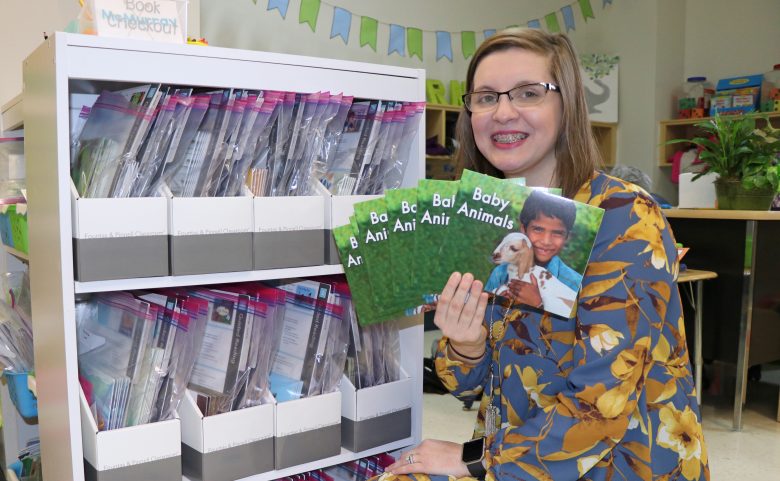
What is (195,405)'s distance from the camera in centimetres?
124

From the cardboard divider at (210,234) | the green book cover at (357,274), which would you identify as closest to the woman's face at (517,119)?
the green book cover at (357,274)

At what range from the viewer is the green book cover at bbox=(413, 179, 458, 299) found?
3.50 ft

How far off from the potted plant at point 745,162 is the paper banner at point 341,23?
323 centimetres

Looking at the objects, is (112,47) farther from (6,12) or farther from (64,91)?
(6,12)

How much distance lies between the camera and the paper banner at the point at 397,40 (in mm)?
5734

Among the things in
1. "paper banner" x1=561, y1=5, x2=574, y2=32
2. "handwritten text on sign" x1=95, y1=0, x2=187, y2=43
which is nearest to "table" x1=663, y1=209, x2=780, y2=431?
"handwritten text on sign" x1=95, y1=0, x2=187, y2=43

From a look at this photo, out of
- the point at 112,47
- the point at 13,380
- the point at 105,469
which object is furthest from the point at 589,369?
the point at 13,380

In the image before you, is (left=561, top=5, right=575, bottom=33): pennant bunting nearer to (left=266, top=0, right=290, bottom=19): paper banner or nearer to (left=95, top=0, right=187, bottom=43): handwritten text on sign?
(left=266, top=0, right=290, bottom=19): paper banner

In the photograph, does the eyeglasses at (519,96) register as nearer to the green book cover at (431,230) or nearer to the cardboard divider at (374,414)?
the green book cover at (431,230)

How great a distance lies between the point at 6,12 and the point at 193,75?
5.05 feet

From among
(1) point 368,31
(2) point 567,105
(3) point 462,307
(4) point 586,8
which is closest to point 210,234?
(3) point 462,307

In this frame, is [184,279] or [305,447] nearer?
[184,279]

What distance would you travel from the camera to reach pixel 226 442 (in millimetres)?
1247

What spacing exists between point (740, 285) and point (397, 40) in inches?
145
